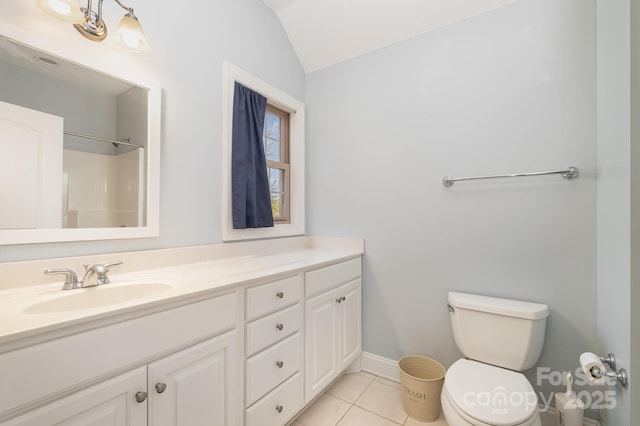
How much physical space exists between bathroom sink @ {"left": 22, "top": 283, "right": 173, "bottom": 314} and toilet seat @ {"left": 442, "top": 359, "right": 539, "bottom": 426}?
4.17 ft

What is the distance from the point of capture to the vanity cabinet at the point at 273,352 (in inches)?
47.0

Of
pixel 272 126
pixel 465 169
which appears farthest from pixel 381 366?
pixel 272 126

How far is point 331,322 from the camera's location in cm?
170

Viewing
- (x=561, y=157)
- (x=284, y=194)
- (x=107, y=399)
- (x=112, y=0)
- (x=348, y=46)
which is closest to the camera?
(x=107, y=399)

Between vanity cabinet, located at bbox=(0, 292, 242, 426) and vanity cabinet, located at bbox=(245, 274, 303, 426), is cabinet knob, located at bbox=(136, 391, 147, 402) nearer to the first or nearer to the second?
vanity cabinet, located at bbox=(0, 292, 242, 426)

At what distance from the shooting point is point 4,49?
100cm

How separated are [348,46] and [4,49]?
6.12 ft

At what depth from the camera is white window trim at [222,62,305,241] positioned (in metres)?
1.69

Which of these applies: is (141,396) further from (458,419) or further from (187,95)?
(187,95)

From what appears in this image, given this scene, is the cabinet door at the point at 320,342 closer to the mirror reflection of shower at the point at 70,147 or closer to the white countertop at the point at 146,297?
the white countertop at the point at 146,297

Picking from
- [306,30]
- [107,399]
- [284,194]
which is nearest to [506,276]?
[284,194]

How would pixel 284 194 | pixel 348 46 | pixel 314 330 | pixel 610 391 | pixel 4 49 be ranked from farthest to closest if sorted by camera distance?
pixel 284 194
pixel 348 46
pixel 314 330
pixel 610 391
pixel 4 49

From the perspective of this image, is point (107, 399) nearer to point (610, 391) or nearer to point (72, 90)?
point (72, 90)

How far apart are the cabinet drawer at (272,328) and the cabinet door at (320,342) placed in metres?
0.11
